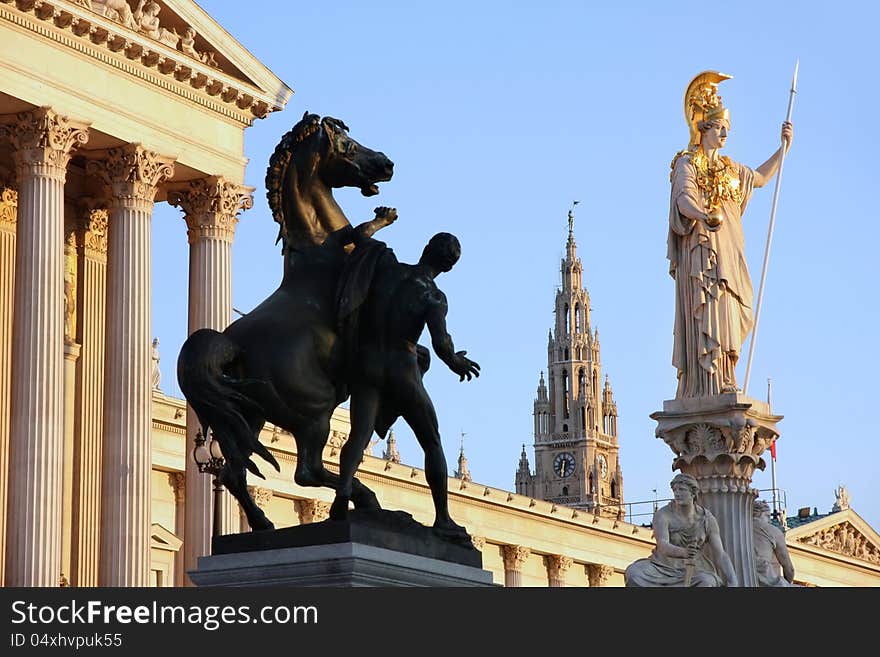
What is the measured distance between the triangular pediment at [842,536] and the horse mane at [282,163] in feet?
254

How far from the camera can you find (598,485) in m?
167

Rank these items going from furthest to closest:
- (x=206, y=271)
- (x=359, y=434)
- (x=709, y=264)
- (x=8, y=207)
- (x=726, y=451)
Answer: (x=206, y=271) → (x=8, y=207) → (x=709, y=264) → (x=726, y=451) → (x=359, y=434)

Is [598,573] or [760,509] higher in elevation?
[598,573]

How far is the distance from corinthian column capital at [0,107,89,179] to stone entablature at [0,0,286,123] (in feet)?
5.73

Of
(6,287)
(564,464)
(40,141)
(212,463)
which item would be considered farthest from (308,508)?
(564,464)

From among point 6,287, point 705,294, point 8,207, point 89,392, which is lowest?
point 705,294

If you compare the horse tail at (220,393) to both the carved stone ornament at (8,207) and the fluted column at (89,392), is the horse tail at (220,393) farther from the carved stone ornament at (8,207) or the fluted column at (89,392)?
the carved stone ornament at (8,207)

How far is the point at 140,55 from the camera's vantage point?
36.8 m

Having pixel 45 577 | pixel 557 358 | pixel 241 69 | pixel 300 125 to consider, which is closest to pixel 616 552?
pixel 241 69

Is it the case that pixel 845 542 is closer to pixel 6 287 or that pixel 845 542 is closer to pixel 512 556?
pixel 512 556

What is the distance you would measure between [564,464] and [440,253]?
520 ft

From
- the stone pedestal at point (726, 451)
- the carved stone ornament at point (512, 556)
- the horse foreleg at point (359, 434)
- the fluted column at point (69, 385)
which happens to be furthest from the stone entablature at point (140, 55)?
the carved stone ornament at point (512, 556)

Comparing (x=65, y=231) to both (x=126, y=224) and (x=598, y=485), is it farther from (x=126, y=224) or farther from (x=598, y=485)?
(x=598, y=485)

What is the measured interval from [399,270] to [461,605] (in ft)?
9.34
